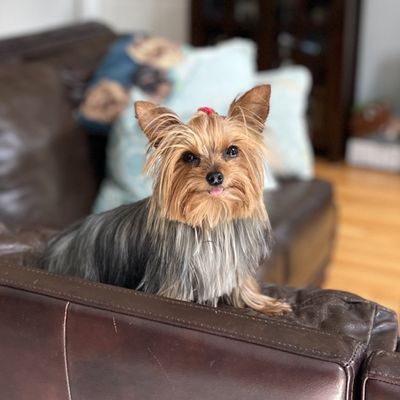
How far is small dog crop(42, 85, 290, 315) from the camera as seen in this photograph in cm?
118

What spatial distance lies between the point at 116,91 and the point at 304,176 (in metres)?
→ 0.75

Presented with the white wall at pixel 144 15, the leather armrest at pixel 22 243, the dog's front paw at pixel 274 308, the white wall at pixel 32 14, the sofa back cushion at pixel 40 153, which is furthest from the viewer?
the white wall at pixel 144 15

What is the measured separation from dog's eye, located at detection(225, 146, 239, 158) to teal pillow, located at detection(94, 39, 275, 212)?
2.58 ft

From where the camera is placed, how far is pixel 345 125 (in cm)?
425

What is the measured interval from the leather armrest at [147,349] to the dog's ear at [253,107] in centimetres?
34

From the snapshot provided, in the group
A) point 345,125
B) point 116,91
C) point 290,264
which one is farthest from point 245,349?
point 345,125

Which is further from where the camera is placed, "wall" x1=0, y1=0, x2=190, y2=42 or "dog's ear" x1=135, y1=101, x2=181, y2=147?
"wall" x1=0, y1=0, x2=190, y2=42

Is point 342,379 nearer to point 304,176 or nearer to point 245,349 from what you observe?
point 245,349

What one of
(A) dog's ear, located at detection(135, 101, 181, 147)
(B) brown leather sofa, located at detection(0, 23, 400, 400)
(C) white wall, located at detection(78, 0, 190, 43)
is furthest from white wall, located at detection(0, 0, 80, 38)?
(A) dog's ear, located at detection(135, 101, 181, 147)

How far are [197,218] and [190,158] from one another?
11 cm

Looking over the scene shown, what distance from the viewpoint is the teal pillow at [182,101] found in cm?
216

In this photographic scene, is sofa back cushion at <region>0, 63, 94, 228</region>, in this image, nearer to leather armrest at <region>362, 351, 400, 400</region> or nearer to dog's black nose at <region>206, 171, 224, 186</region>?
dog's black nose at <region>206, 171, 224, 186</region>

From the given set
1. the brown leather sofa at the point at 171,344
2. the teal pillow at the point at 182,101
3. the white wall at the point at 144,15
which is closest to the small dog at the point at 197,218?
the brown leather sofa at the point at 171,344

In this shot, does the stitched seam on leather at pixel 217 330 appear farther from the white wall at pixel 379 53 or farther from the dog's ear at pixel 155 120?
the white wall at pixel 379 53
